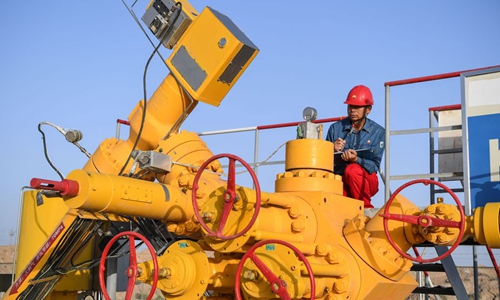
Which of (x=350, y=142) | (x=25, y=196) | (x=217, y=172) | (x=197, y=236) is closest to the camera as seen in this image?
(x=197, y=236)

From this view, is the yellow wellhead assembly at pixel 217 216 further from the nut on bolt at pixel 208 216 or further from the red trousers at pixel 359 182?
the red trousers at pixel 359 182

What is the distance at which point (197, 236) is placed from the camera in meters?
5.49

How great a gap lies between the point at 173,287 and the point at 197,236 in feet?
3.14

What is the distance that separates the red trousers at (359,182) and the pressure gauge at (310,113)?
87 cm

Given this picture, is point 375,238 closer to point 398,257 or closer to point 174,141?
point 398,257

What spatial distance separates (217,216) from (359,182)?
181 cm

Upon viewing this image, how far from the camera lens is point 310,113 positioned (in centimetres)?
527

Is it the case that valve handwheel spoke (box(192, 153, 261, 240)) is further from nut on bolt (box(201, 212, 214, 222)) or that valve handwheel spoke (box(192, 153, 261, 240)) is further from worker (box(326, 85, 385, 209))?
worker (box(326, 85, 385, 209))

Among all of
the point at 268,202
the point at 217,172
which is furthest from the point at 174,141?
the point at 268,202

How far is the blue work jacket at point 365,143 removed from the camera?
604 cm

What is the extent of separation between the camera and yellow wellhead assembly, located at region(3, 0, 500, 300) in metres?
4.29

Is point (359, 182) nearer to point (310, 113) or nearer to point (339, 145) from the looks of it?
point (339, 145)

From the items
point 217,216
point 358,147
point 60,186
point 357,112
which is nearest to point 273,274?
point 217,216

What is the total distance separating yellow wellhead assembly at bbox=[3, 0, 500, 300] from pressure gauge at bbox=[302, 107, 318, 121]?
23cm
